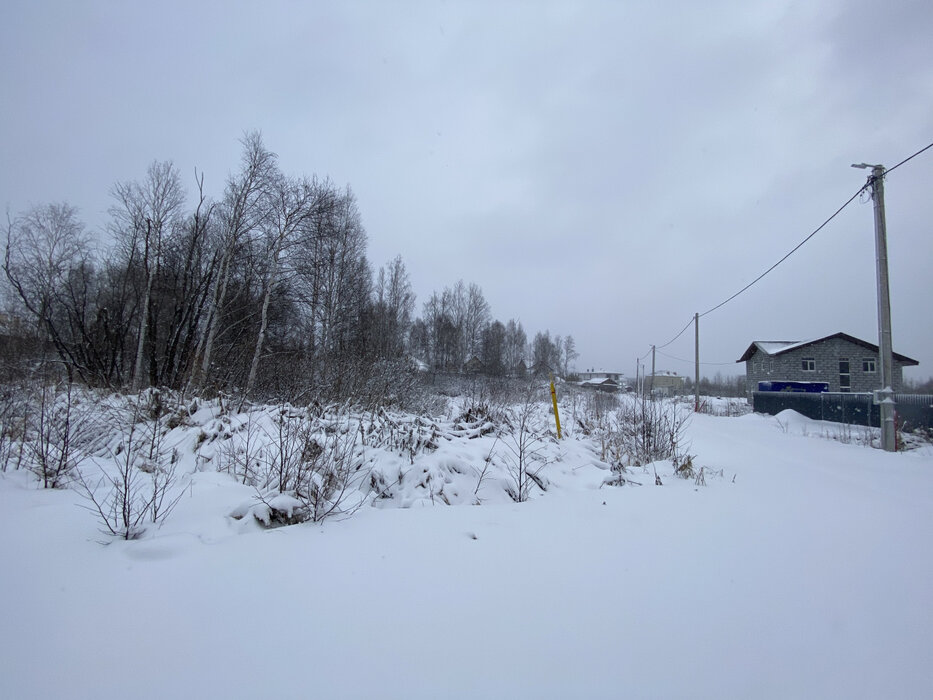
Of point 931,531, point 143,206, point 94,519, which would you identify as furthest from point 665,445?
point 143,206

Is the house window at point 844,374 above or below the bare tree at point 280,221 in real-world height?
below

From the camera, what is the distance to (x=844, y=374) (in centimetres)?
2545

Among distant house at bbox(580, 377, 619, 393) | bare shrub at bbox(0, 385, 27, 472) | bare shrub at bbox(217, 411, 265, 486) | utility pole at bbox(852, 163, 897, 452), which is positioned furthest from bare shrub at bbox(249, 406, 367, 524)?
distant house at bbox(580, 377, 619, 393)

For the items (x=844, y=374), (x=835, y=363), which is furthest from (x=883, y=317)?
(x=844, y=374)

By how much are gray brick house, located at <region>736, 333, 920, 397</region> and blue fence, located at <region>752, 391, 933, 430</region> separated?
9.47m

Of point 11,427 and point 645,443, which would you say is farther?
point 645,443

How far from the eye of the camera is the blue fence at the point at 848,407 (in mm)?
11445

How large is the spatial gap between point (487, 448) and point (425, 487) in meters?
1.56

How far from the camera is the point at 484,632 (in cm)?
165

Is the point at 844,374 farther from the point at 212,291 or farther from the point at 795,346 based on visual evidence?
the point at 212,291

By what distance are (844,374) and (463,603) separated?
35.3 metres

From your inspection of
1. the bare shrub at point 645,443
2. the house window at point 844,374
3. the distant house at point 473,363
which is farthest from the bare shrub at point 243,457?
the house window at point 844,374

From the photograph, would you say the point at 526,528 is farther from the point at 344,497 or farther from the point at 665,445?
the point at 665,445

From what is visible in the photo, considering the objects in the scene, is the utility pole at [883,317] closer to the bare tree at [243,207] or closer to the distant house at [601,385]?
the bare tree at [243,207]
